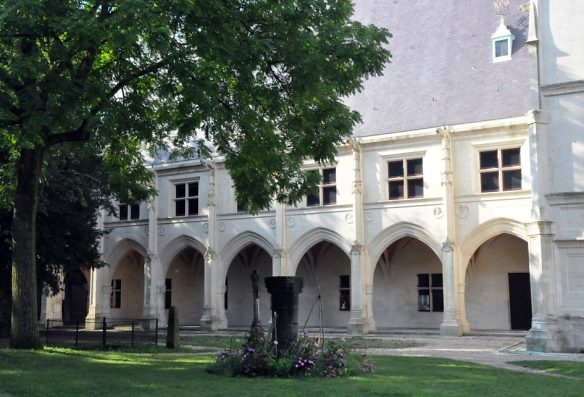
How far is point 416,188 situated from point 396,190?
84cm

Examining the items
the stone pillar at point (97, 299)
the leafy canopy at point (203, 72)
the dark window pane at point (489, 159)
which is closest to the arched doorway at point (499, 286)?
the dark window pane at point (489, 159)

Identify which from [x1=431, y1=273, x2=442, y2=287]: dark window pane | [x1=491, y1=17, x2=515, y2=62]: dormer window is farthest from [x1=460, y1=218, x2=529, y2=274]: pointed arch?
[x1=491, y1=17, x2=515, y2=62]: dormer window

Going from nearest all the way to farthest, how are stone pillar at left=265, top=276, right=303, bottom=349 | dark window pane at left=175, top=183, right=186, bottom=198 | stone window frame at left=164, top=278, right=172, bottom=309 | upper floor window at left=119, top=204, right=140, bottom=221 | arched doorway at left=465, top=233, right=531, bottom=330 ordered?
stone pillar at left=265, top=276, right=303, bottom=349, arched doorway at left=465, top=233, right=531, bottom=330, dark window pane at left=175, top=183, right=186, bottom=198, upper floor window at left=119, top=204, right=140, bottom=221, stone window frame at left=164, top=278, right=172, bottom=309

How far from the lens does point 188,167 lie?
32.1 m

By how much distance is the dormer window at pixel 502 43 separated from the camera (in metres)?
26.6

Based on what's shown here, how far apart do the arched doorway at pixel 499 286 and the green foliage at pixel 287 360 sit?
15.1m

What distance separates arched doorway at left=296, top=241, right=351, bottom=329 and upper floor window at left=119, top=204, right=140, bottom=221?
28.0 feet

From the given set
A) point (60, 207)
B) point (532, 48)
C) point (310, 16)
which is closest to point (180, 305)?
point (60, 207)

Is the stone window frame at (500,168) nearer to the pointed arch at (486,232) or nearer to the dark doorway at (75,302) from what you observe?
the pointed arch at (486,232)

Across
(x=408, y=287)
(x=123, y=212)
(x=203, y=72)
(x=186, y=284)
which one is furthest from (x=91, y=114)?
(x=186, y=284)

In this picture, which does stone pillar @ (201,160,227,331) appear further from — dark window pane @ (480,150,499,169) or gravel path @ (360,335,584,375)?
dark window pane @ (480,150,499,169)

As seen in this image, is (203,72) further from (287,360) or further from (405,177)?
(405,177)

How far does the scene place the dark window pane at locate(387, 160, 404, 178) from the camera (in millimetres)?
27094

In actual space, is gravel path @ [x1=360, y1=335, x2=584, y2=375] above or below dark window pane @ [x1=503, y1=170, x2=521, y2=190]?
below
